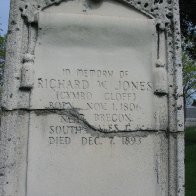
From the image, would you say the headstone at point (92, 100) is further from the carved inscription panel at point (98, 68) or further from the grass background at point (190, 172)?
the grass background at point (190, 172)

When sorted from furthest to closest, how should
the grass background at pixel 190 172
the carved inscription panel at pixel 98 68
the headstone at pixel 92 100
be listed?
the grass background at pixel 190 172, the carved inscription panel at pixel 98 68, the headstone at pixel 92 100

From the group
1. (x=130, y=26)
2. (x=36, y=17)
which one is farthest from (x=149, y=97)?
(x=36, y=17)

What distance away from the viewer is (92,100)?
13.9 ft

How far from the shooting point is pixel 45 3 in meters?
4.24

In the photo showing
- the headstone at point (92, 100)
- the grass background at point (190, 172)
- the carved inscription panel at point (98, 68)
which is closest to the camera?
the headstone at point (92, 100)

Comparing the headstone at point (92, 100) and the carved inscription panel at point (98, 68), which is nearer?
the headstone at point (92, 100)

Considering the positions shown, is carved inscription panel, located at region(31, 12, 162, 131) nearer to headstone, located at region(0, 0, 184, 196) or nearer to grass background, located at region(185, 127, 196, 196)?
headstone, located at region(0, 0, 184, 196)

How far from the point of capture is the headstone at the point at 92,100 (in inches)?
161

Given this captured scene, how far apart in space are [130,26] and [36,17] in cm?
92

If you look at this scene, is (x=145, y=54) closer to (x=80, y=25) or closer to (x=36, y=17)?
(x=80, y=25)

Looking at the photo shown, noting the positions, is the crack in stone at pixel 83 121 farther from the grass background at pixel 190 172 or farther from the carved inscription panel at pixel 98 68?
the grass background at pixel 190 172

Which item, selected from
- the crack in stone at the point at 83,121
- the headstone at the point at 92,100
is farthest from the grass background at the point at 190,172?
the crack in stone at the point at 83,121

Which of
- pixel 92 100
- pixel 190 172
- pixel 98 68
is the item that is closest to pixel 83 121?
pixel 92 100

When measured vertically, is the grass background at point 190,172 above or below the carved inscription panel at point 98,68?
below
